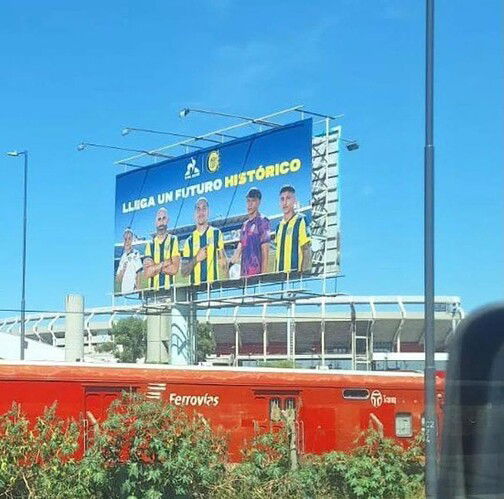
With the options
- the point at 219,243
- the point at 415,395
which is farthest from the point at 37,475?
the point at 219,243

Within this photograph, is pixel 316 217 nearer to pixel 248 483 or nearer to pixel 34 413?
pixel 34 413

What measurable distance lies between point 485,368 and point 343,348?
3337 inches

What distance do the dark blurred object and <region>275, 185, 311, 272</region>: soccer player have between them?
3112cm

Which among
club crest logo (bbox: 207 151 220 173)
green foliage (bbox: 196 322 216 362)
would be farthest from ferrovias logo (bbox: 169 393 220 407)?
green foliage (bbox: 196 322 216 362)

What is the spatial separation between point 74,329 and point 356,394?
29.0 metres

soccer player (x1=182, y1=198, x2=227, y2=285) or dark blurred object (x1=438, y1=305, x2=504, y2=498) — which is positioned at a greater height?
soccer player (x1=182, y1=198, x2=227, y2=285)

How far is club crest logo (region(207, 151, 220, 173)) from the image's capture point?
3853 centimetres

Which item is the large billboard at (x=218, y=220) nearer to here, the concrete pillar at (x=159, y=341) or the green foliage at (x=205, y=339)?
the concrete pillar at (x=159, y=341)

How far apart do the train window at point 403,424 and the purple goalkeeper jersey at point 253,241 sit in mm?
14452

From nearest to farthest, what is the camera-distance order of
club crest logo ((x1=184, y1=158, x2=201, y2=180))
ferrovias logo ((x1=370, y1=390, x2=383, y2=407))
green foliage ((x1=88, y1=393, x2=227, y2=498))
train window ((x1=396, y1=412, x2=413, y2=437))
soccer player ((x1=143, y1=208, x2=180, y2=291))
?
1. green foliage ((x1=88, y1=393, x2=227, y2=498))
2. ferrovias logo ((x1=370, y1=390, x2=383, y2=407))
3. train window ((x1=396, y1=412, x2=413, y2=437))
4. club crest logo ((x1=184, y1=158, x2=201, y2=180))
5. soccer player ((x1=143, y1=208, x2=180, y2=291))

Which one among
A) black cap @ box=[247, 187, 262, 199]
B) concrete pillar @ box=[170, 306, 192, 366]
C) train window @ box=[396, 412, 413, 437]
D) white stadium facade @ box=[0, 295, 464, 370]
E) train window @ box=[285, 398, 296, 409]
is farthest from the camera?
white stadium facade @ box=[0, 295, 464, 370]

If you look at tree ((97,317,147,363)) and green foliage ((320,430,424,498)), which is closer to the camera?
green foliage ((320,430,424,498))

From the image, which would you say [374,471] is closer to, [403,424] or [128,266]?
[403,424]

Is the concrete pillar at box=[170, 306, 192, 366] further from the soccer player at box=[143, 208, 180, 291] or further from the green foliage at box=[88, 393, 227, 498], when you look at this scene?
the green foliage at box=[88, 393, 227, 498]
